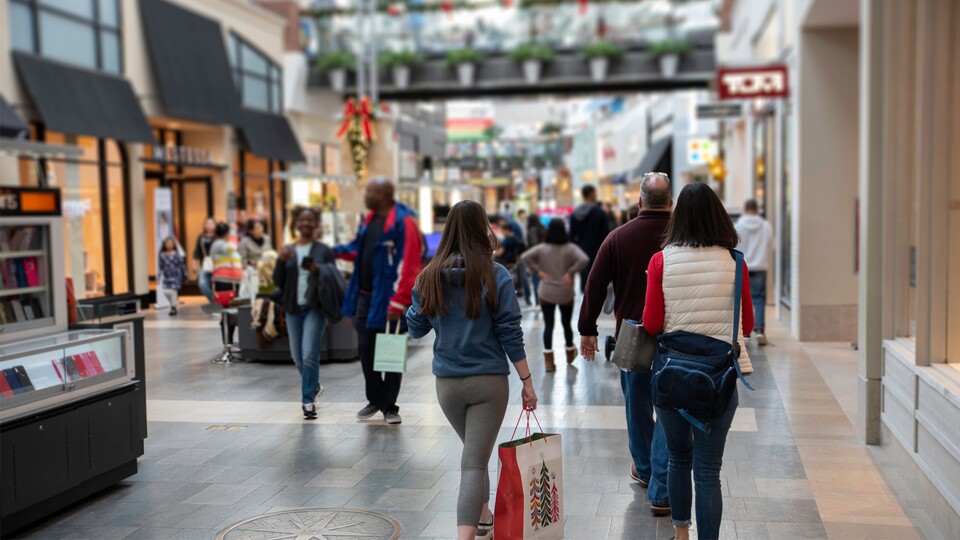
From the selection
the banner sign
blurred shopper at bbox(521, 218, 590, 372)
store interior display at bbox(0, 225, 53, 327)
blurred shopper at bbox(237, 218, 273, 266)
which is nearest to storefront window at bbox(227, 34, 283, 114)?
the banner sign

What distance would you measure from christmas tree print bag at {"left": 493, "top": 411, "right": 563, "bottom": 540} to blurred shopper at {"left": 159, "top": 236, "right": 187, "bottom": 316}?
14.8 m

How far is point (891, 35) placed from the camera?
6.78m

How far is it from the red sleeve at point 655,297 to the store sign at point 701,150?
2785 centimetres

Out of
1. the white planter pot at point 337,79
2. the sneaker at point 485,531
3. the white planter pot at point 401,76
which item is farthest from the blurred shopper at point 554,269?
the white planter pot at point 337,79

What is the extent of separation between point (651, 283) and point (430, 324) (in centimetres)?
109

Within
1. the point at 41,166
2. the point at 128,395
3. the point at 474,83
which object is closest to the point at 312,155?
the point at 474,83

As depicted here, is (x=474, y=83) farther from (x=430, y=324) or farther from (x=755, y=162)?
(x=430, y=324)

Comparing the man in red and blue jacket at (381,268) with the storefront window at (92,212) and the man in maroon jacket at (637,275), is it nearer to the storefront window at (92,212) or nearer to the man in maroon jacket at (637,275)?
the man in maroon jacket at (637,275)

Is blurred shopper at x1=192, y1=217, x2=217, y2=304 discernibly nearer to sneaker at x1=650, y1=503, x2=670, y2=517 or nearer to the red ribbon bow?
the red ribbon bow

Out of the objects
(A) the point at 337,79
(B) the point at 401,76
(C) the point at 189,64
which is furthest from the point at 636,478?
(A) the point at 337,79

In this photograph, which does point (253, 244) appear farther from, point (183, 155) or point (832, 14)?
point (183, 155)

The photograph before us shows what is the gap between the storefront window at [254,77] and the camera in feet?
86.9

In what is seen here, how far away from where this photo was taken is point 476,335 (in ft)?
15.3

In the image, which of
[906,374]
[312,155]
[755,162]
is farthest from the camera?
[312,155]
